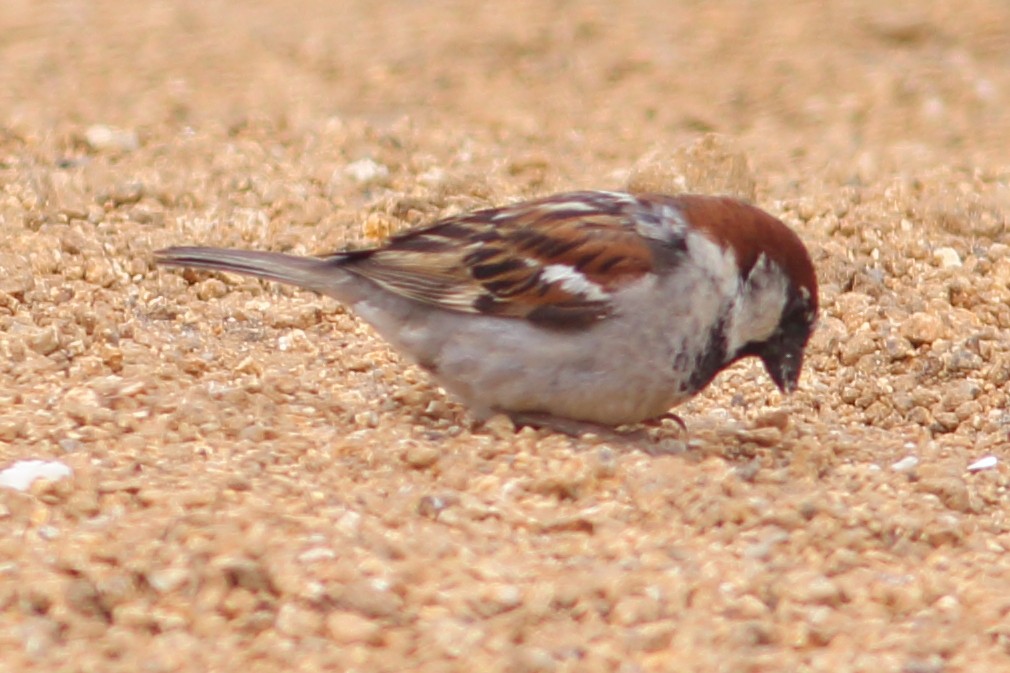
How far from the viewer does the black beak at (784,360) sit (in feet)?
15.0

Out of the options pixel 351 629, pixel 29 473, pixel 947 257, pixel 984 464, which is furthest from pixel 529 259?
pixel 947 257

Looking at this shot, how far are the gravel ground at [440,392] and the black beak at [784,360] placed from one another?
0.35ft

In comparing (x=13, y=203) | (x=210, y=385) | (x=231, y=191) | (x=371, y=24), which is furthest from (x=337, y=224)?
(x=371, y=24)

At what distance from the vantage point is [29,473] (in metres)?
3.75

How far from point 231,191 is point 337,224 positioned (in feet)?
2.15

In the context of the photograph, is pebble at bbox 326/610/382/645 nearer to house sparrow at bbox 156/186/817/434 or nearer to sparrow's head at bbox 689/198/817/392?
house sparrow at bbox 156/186/817/434

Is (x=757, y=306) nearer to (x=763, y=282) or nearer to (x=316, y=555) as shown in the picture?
(x=763, y=282)

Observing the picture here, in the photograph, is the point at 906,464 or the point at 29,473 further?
the point at 906,464

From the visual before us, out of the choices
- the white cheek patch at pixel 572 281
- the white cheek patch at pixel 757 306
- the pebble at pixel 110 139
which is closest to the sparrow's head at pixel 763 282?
the white cheek patch at pixel 757 306

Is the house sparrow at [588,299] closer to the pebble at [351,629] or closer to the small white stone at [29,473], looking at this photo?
the small white stone at [29,473]

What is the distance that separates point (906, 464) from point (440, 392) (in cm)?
135

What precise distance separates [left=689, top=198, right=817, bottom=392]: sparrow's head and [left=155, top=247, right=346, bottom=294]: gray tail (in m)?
1.06

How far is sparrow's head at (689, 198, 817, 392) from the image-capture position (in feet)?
14.4

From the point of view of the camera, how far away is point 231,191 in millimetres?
6555
